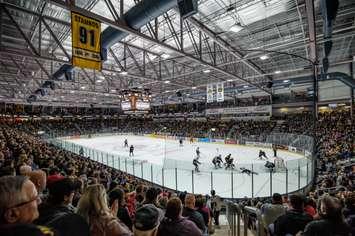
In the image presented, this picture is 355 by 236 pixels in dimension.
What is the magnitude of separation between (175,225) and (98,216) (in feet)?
2.52

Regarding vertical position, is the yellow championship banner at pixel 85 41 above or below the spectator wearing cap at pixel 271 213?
above

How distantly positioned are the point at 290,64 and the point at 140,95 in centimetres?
1398

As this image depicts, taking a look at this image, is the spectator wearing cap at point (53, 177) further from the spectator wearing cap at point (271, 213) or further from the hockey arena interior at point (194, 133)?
the spectator wearing cap at point (271, 213)

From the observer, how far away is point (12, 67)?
17953 mm

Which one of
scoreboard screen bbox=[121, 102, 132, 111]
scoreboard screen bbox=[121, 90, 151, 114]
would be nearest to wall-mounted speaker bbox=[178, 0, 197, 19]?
scoreboard screen bbox=[121, 90, 151, 114]

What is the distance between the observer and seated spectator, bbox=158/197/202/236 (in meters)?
2.11

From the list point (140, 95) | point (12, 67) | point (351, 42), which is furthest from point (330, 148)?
point (12, 67)

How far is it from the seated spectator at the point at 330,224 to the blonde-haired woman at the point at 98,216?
1.89 metres

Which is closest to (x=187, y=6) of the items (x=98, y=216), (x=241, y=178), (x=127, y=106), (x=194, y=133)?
(x=98, y=216)

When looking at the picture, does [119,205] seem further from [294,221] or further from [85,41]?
[85,41]

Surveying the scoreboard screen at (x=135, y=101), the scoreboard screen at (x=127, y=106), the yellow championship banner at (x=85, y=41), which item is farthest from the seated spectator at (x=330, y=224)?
the scoreboard screen at (x=127, y=106)

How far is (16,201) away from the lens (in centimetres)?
133

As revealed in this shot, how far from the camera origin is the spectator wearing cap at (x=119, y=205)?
283 centimetres

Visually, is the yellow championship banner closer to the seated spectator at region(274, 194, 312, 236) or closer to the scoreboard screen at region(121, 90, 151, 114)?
the seated spectator at region(274, 194, 312, 236)
